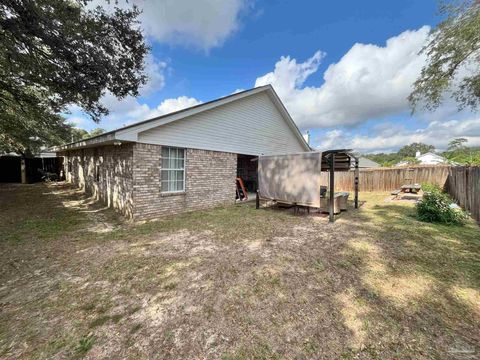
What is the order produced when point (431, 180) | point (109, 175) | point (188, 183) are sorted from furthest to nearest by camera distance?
point (431, 180)
point (109, 175)
point (188, 183)

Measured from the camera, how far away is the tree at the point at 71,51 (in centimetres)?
528

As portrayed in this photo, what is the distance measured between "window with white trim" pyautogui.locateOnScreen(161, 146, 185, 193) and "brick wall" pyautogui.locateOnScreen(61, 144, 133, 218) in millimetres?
1161

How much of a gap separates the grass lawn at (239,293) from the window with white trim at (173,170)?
84.7 inches

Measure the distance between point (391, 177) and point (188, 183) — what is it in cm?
1519

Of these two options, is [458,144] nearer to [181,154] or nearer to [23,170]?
[181,154]

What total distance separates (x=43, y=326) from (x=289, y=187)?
24.3ft

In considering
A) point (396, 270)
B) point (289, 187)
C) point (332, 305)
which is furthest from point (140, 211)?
point (396, 270)

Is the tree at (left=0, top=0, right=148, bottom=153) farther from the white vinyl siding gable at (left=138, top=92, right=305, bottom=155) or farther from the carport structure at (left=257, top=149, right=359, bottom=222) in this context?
→ the carport structure at (left=257, top=149, right=359, bottom=222)

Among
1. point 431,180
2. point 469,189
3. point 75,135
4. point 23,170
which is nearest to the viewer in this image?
point 469,189

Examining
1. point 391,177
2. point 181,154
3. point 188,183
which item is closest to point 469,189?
point 391,177

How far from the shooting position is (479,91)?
340 inches

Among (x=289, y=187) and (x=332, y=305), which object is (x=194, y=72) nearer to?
(x=289, y=187)

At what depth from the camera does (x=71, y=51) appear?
5.97m

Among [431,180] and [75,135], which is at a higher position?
[75,135]
